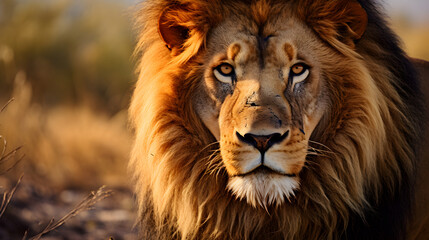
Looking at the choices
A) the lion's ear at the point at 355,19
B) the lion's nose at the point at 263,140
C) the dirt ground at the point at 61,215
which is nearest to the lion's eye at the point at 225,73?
the lion's nose at the point at 263,140

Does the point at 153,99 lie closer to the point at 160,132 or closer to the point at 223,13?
the point at 160,132

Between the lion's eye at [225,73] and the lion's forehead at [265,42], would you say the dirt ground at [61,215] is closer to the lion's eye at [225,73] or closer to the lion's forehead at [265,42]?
the lion's eye at [225,73]

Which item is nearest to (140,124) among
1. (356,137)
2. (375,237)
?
(356,137)

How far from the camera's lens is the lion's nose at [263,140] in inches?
103

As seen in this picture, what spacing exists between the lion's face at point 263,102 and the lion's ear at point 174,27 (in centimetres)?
18

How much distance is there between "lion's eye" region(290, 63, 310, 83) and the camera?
2.96 meters

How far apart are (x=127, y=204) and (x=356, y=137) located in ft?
12.8

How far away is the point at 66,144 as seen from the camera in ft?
24.9

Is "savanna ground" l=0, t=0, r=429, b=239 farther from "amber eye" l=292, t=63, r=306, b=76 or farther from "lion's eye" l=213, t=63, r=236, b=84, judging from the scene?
"amber eye" l=292, t=63, r=306, b=76

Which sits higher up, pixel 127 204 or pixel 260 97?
pixel 260 97

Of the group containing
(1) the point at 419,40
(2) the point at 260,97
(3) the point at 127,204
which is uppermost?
(1) the point at 419,40

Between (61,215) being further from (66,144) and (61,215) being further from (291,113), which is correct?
(291,113)

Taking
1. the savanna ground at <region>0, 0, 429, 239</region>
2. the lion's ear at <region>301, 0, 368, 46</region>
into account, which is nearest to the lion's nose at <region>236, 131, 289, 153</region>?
the lion's ear at <region>301, 0, 368, 46</region>

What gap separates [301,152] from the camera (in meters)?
2.77
